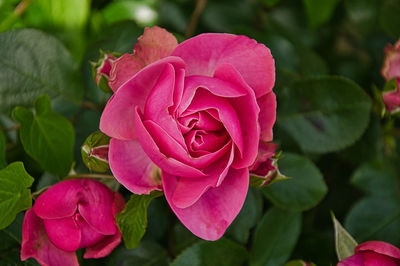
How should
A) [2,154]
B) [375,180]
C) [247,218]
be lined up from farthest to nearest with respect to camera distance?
[375,180] < [247,218] < [2,154]

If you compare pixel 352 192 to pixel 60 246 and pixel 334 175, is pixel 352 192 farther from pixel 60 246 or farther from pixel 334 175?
pixel 60 246

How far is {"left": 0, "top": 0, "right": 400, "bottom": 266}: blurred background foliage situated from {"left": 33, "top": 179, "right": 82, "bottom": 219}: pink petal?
0.33ft

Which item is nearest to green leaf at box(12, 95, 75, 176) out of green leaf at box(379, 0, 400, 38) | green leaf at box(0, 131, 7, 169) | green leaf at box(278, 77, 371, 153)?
green leaf at box(0, 131, 7, 169)

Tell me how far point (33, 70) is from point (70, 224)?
0.88 feet

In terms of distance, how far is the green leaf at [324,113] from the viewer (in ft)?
2.31

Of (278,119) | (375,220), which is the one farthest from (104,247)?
(375,220)

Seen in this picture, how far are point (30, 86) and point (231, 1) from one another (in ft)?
1.60

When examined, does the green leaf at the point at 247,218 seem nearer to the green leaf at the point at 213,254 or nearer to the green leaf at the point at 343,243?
the green leaf at the point at 213,254

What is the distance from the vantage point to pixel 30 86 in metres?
0.63

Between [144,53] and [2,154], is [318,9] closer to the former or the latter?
[144,53]

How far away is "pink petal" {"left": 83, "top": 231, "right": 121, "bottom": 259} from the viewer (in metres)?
0.50

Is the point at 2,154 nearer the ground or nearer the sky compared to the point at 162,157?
nearer the ground

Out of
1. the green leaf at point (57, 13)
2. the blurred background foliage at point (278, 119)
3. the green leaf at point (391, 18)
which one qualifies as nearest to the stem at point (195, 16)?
the blurred background foliage at point (278, 119)

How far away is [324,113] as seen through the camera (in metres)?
0.72
